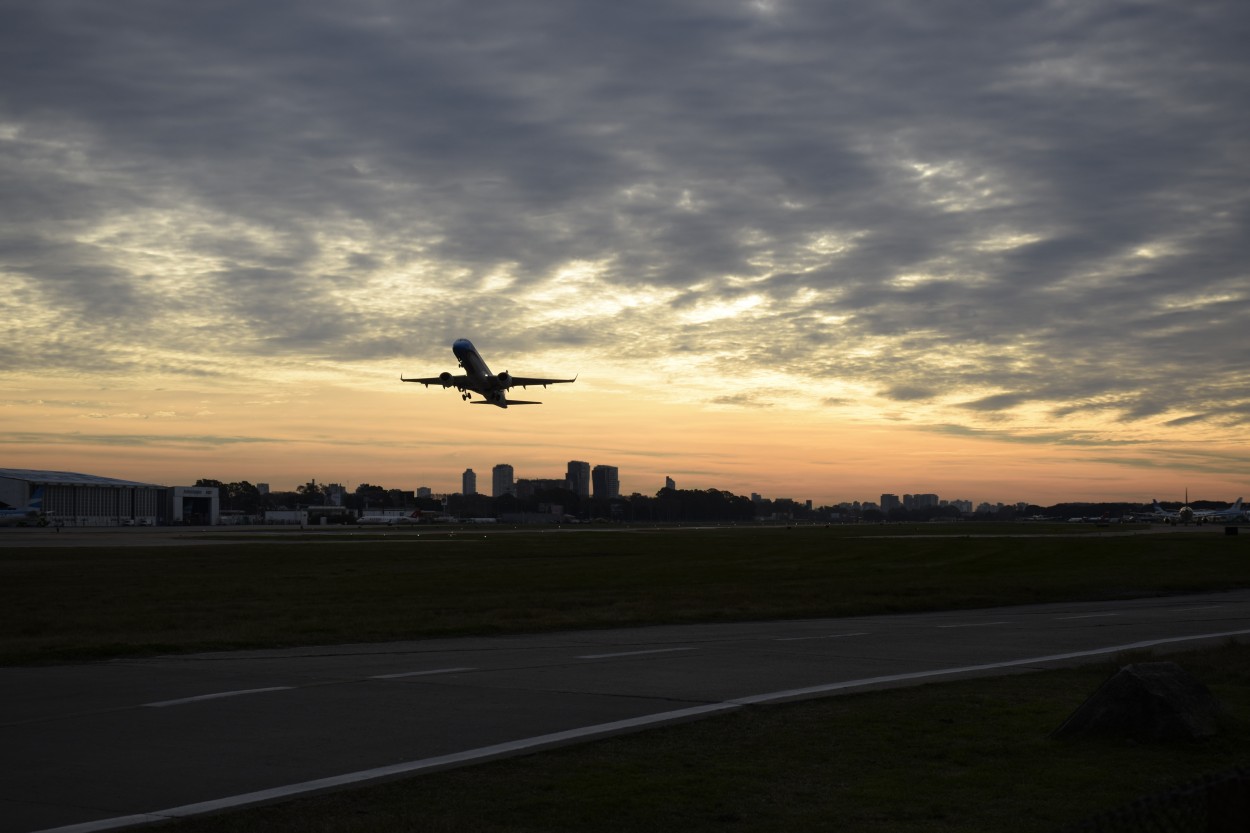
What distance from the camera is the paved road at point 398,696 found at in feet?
31.7

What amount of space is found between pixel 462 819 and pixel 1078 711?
602 centimetres

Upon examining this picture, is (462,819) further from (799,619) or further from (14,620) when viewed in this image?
(14,620)

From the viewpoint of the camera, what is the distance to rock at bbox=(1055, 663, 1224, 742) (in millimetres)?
10562

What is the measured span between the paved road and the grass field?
35.2 inches

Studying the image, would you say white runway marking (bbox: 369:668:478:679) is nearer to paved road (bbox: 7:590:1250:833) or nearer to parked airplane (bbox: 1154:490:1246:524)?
paved road (bbox: 7:590:1250:833)

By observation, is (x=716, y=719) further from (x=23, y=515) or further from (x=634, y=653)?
(x=23, y=515)

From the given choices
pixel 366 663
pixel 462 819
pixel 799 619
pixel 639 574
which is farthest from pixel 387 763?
pixel 639 574

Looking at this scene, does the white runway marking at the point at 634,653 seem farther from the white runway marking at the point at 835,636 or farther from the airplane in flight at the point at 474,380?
the airplane in flight at the point at 474,380

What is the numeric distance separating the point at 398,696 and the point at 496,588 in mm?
21743

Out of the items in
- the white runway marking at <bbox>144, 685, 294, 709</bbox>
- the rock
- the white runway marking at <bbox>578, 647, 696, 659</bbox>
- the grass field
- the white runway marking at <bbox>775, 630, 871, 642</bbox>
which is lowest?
the white runway marking at <bbox>775, 630, 871, 642</bbox>

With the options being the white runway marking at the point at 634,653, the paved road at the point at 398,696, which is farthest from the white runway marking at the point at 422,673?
the white runway marking at the point at 634,653

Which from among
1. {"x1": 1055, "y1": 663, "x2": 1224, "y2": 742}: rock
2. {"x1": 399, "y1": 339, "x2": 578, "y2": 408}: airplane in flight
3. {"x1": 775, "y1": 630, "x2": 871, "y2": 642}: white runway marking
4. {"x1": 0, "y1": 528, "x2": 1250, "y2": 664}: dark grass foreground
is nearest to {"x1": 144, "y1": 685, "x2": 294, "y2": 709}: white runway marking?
{"x1": 0, "y1": 528, "x2": 1250, "y2": 664}: dark grass foreground

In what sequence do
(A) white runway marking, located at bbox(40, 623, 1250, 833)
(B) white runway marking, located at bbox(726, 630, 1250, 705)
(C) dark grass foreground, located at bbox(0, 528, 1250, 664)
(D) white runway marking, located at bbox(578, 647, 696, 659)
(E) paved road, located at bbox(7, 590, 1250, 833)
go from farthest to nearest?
(C) dark grass foreground, located at bbox(0, 528, 1250, 664), (D) white runway marking, located at bbox(578, 647, 696, 659), (B) white runway marking, located at bbox(726, 630, 1250, 705), (E) paved road, located at bbox(7, 590, 1250, 833), (A) white runway marking, located at bbox(40, 623, 1250, 833)

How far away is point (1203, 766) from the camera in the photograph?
32.2ft
